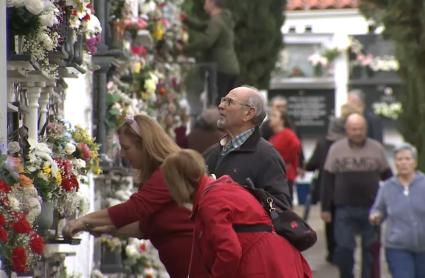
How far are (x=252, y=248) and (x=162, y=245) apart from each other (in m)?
1.09

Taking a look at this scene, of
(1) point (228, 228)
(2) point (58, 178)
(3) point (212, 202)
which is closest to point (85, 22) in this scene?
(2) point (58, 178)

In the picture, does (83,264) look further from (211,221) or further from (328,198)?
(211,221)

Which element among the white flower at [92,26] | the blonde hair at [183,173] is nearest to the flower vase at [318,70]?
the white flower at [92,26]

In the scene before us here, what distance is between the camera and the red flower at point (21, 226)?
7.59 meters

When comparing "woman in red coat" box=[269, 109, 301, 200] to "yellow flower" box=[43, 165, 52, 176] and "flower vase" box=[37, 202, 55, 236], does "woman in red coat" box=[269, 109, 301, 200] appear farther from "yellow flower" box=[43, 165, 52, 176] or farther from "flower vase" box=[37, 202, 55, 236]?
"yellow flower" box=[43, 165, 52, 176]

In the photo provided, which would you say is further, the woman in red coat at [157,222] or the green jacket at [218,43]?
the green jacket at [218,43]

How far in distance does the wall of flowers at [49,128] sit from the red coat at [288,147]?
368 cm

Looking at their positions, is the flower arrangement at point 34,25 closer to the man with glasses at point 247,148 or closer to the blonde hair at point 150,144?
the blonde hair at point 150,144

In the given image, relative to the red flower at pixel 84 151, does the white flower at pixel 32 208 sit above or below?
below

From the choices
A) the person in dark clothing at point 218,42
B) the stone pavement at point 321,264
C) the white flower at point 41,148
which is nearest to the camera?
the white flower at point 41,148

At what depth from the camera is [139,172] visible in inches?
375

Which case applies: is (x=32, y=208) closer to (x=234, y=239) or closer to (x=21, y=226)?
(x=21, y=226)

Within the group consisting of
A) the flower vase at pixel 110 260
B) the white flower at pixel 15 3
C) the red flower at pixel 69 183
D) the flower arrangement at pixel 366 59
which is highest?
the white flower at pixel 15 3

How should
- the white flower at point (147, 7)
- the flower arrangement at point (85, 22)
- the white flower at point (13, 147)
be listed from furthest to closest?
the white flower at point (147, 7)
the flower arrangement at point (85, 22)
the white flower at point (13, 147)
